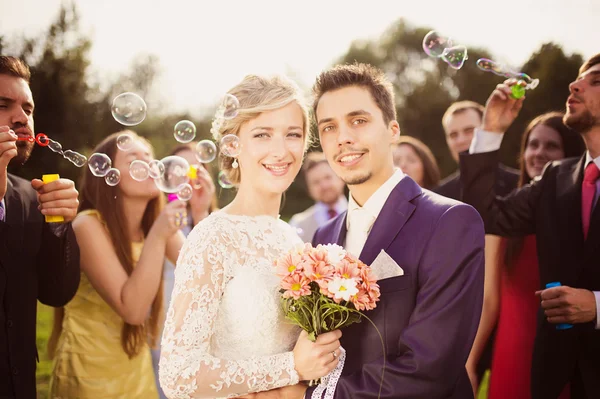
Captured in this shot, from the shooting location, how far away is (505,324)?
5.04 metres

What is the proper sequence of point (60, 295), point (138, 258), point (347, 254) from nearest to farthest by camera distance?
point (347, 254)
point (60, 295)
point (138, 258)

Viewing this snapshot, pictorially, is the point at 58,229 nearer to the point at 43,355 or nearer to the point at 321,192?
the point at 321,192

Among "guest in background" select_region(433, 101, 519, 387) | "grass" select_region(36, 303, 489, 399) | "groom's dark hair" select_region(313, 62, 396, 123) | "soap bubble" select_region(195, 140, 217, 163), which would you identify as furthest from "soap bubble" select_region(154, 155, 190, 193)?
"grass" select_region(36, 303, 489, 399)

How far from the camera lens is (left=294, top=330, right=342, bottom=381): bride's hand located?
268 cm

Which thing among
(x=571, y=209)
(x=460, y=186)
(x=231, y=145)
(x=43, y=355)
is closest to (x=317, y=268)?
(x=231, y=145)

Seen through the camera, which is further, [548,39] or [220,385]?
[548,39]

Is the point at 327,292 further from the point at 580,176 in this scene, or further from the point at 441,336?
the point at 580,176

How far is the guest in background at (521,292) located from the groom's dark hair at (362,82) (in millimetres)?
2270

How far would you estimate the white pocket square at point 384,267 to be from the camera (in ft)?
9.48

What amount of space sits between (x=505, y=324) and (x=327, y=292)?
10.4 ft

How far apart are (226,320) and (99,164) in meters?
1.88

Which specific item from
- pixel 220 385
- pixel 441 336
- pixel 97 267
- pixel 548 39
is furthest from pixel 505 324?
pixel 548 39

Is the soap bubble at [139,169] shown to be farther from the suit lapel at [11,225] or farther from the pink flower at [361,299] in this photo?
the pink flower at [361,299]

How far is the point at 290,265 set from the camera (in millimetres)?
2705
